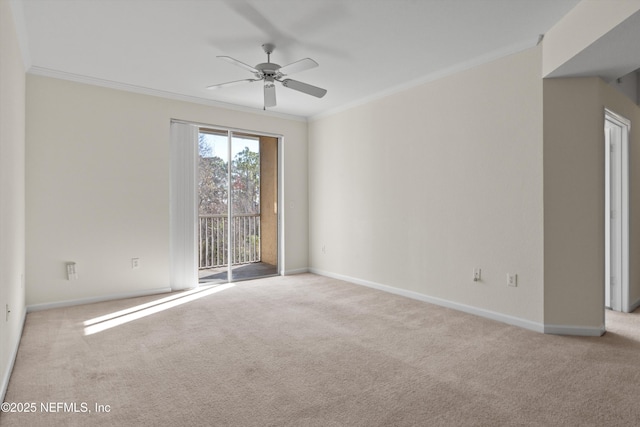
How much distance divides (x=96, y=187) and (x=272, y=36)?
2762 millimetres

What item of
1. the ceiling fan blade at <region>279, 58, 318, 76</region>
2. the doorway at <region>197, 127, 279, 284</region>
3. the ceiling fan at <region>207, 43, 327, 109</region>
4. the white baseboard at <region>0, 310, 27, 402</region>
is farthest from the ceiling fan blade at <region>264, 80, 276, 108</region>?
the white baseboard at <region>0, 310, 27, 402</region>

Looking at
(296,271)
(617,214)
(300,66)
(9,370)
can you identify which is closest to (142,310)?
(9,370)

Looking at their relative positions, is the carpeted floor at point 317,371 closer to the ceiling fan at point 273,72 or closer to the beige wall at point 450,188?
the beige wall at point 450,188

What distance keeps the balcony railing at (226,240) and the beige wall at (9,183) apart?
2.71m

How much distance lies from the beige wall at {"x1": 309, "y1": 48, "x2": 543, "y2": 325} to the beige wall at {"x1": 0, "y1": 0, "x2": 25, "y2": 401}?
12.4ft

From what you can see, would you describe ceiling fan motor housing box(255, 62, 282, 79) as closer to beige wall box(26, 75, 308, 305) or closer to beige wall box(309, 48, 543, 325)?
beige wall box(309, 48, 543, 325)

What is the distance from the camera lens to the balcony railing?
5973mm

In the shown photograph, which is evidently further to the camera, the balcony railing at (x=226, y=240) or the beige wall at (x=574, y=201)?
the balcony railing at (x=226, y=240)

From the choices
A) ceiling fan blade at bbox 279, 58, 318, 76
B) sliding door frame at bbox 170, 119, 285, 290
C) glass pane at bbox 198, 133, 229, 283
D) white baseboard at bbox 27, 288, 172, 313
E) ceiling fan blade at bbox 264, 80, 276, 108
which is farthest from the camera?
glass pane at bbox 198, 133, 229, 283

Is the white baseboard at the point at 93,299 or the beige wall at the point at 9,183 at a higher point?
the beige wall at the point at 9,183

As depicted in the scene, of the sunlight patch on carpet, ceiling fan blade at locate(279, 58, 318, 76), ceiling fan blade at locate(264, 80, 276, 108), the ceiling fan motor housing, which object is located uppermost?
the ceiling fan motor housing

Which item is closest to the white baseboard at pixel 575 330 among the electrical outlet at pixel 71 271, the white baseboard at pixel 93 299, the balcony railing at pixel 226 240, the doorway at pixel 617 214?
the doorway at pixel 617 214

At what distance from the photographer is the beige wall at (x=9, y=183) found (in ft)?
7.51

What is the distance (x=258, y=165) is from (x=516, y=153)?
3959 mm
